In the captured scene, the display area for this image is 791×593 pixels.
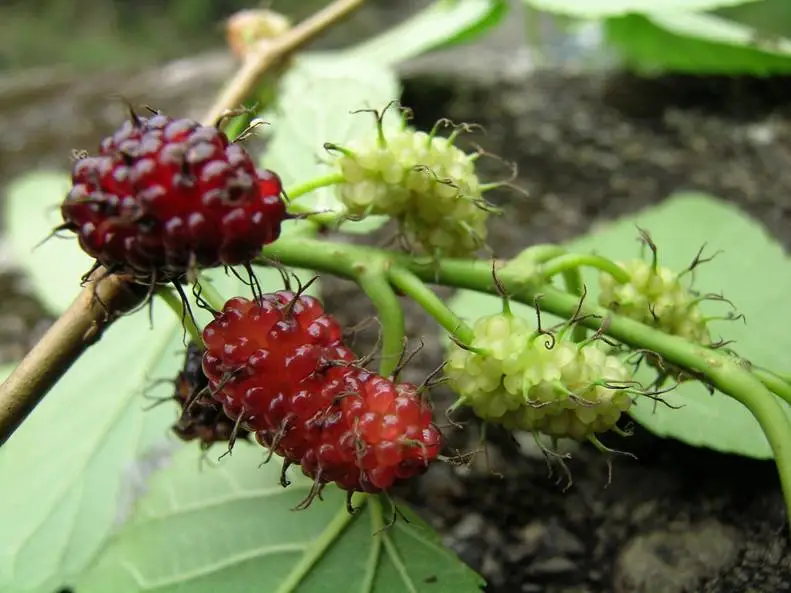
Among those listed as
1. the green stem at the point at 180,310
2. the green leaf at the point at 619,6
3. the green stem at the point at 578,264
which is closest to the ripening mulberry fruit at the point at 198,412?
the green stem at the point at 180,310

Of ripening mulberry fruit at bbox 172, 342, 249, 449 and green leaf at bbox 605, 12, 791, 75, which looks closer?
ripening mulberry fruit at bbox 172, 342, 249, 449

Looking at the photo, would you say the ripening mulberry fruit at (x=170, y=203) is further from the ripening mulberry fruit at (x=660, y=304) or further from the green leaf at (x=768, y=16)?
the green leaf at (x=768, y=16)

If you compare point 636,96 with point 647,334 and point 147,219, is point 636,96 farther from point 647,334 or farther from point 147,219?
point 147,219

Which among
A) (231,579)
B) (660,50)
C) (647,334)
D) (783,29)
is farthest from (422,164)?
(783,29)

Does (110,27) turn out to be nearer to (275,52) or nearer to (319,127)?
(275,52)

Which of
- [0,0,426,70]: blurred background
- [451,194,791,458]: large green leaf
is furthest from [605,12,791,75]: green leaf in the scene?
[0,0,426,70]: blurred background

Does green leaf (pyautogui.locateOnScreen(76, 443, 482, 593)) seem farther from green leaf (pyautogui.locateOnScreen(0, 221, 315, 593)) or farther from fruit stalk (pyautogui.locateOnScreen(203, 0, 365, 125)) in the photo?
fruit stalk (pyautogui.locateOnScreen(203, 0, 365, 125))

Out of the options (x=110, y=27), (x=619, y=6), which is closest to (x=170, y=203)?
(x=619, y=6)

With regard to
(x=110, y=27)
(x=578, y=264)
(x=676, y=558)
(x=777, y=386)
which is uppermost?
(x=110, y=27)
